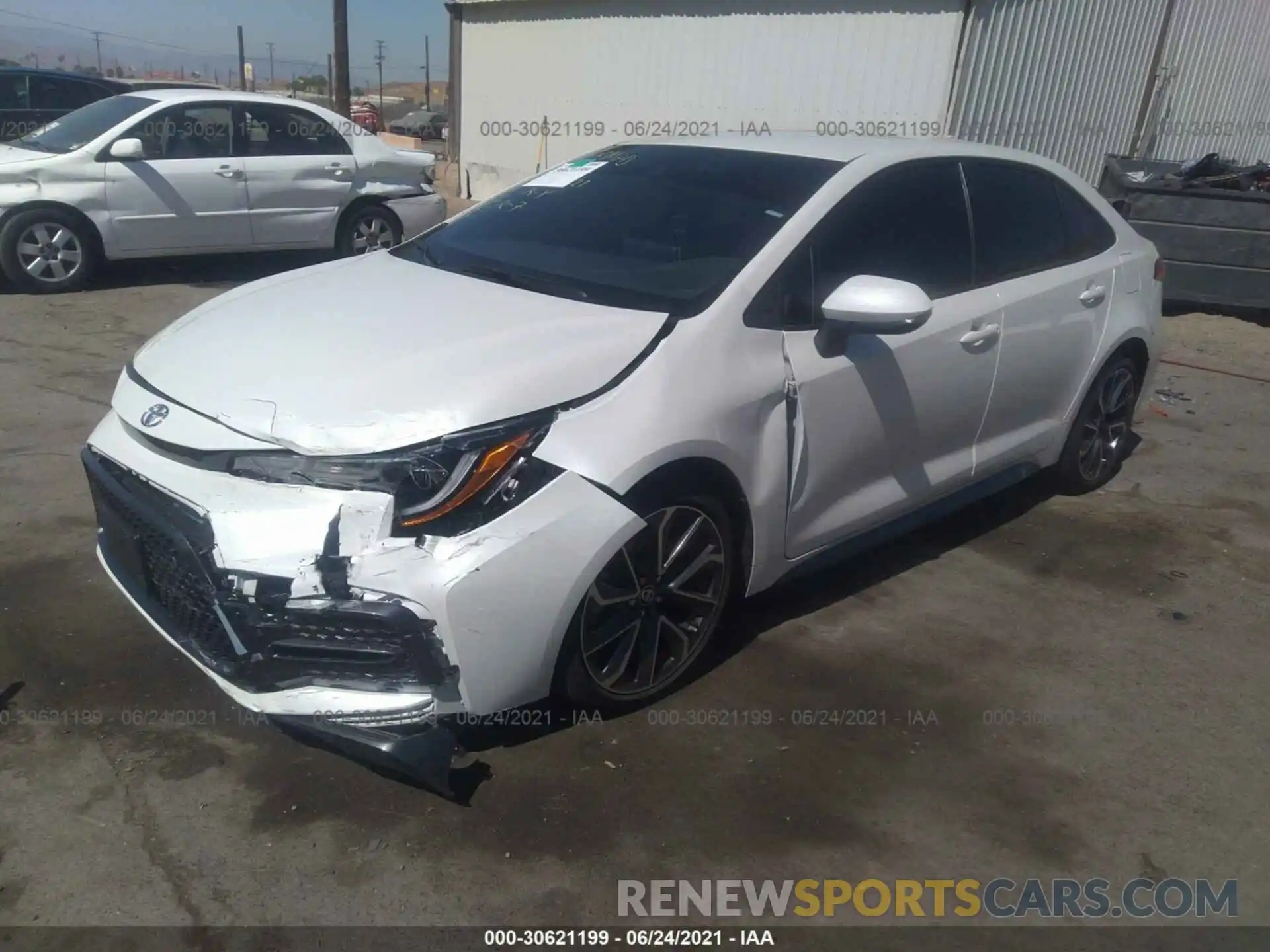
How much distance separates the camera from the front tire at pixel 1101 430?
16.8 ft

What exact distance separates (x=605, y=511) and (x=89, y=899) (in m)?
1.53

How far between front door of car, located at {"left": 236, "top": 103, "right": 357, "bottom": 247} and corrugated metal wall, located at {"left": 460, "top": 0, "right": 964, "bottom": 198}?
3861 mm

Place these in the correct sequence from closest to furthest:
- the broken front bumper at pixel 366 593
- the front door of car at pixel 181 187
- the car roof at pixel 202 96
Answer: the broken front bumper at pixel 366 593, the front door of car at pixel 181 187, the car roof at pixel 202 96

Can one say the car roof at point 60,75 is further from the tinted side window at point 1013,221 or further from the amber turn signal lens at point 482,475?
the amber turn signal lens at point 482,475

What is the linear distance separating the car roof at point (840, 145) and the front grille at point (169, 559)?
8.00 feet

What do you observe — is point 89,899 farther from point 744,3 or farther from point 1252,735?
point 744,3

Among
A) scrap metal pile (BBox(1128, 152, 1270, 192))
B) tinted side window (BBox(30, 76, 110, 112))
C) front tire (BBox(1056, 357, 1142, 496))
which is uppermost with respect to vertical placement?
scrap metal pile (BBox(1128, 152, 1270, 192))

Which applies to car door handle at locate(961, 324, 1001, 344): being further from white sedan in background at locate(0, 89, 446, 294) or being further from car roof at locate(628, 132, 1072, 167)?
white sedan in background at locate(0, 89, 446, 294)

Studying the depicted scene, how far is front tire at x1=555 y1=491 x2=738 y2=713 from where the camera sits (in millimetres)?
3029

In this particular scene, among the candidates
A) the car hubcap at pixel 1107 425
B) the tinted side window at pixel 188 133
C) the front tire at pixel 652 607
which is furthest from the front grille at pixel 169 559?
the tinted side window at pixel 188 133

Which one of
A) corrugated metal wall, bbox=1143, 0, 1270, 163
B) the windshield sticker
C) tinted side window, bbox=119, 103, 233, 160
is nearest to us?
the windshield sticker

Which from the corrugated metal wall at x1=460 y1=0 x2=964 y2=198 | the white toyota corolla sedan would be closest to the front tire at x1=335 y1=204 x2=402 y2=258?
the corrugated metal wall at x1=460 y1=0 x2=964 y2=198

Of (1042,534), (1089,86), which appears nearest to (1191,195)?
(1089,86)

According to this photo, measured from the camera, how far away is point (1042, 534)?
500 cm
